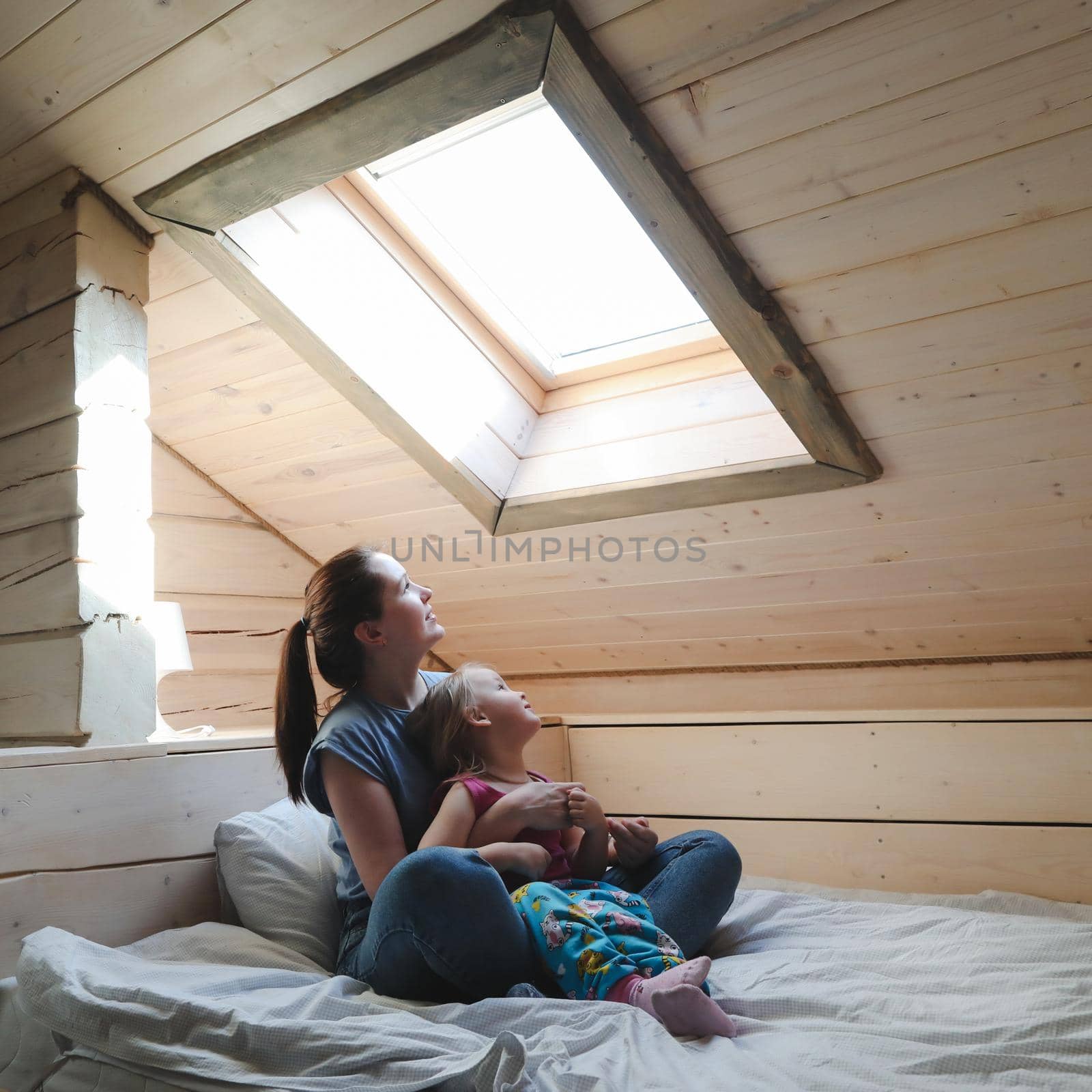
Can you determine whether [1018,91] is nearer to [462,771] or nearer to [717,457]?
[717,457]

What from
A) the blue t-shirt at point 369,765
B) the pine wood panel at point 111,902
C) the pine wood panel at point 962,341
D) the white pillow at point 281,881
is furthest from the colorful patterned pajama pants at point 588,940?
the pine wood panel at point 962,341

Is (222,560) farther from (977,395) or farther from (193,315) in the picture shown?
(977,395)

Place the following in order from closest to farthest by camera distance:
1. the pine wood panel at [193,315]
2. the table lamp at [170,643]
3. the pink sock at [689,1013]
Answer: the pink sock at [689,1013] → the pine wood panel at [193,315] → the table lamp at [170,643]

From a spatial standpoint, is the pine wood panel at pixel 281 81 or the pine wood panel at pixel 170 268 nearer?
the pine wood panel at pixel 281 81

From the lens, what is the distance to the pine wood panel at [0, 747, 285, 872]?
4.56 ft

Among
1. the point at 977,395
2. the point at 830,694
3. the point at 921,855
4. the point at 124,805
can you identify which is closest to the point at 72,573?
the point at 124,805

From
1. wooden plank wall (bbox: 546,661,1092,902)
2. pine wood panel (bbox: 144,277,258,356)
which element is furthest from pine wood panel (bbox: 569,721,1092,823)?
pine wood panel (bbox: 144,277,258,356)

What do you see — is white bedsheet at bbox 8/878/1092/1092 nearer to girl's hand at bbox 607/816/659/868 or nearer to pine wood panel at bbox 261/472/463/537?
girl's hand at bbox 607/816/659/868

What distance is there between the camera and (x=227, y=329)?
192 centimetres

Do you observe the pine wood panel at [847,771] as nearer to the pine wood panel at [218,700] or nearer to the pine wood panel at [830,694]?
the pine wood panel at [830,694]

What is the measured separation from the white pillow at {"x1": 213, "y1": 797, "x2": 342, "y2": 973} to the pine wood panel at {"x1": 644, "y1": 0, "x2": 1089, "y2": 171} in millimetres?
1225

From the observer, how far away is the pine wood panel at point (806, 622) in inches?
75.2

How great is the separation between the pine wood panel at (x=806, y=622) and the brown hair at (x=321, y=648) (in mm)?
907

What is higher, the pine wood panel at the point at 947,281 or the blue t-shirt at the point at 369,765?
the pine wood panel at the point at 947,281
